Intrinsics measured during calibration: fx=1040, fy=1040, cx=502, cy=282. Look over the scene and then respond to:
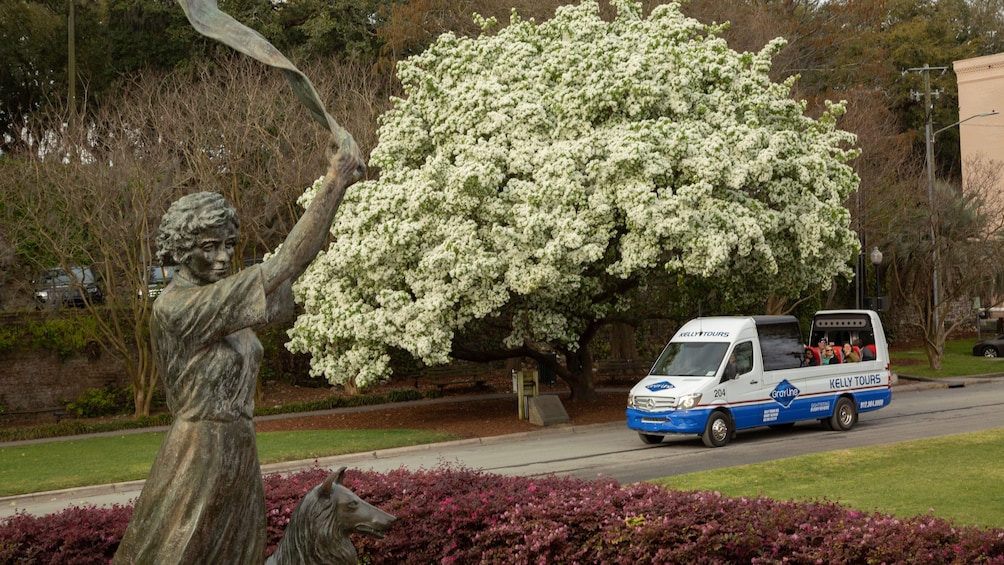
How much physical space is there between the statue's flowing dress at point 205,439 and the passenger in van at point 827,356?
1890 cm

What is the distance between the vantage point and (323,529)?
5062 mm

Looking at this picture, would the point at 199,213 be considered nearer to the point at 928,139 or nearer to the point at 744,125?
the point at 744,125

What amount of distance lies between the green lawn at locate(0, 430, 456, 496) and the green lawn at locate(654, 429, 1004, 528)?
27.1ft

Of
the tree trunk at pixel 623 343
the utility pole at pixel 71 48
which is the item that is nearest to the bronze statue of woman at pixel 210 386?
the tree trunk at pixel 623 343

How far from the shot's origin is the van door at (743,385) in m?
19.9

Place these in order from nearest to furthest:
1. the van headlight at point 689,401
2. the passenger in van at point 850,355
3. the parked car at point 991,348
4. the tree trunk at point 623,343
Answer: the van headlight at point 689,401 < the passenger in van at point 850,355 < the tree trunk at point 623,343 < the parked car at point 991,348

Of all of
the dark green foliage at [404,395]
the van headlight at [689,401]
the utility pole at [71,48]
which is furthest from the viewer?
the utility pole at [71,48]

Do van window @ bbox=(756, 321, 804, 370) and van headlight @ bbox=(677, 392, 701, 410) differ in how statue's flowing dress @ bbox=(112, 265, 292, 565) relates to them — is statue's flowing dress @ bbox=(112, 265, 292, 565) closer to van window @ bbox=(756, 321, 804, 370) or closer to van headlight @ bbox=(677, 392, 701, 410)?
van headlight @ bbox=(677, 392, 701, 410)

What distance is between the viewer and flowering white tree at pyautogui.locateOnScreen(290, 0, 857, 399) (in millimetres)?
21719

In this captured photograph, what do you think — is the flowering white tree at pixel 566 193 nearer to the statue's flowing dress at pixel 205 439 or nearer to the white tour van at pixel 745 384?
the white tour van at pixel 745 384

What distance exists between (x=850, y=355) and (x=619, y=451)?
6.12m

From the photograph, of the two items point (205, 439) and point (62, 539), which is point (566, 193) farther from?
point (205, 439)

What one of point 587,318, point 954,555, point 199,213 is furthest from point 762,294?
point 199,213

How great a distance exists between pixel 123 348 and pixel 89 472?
9.58 metres
